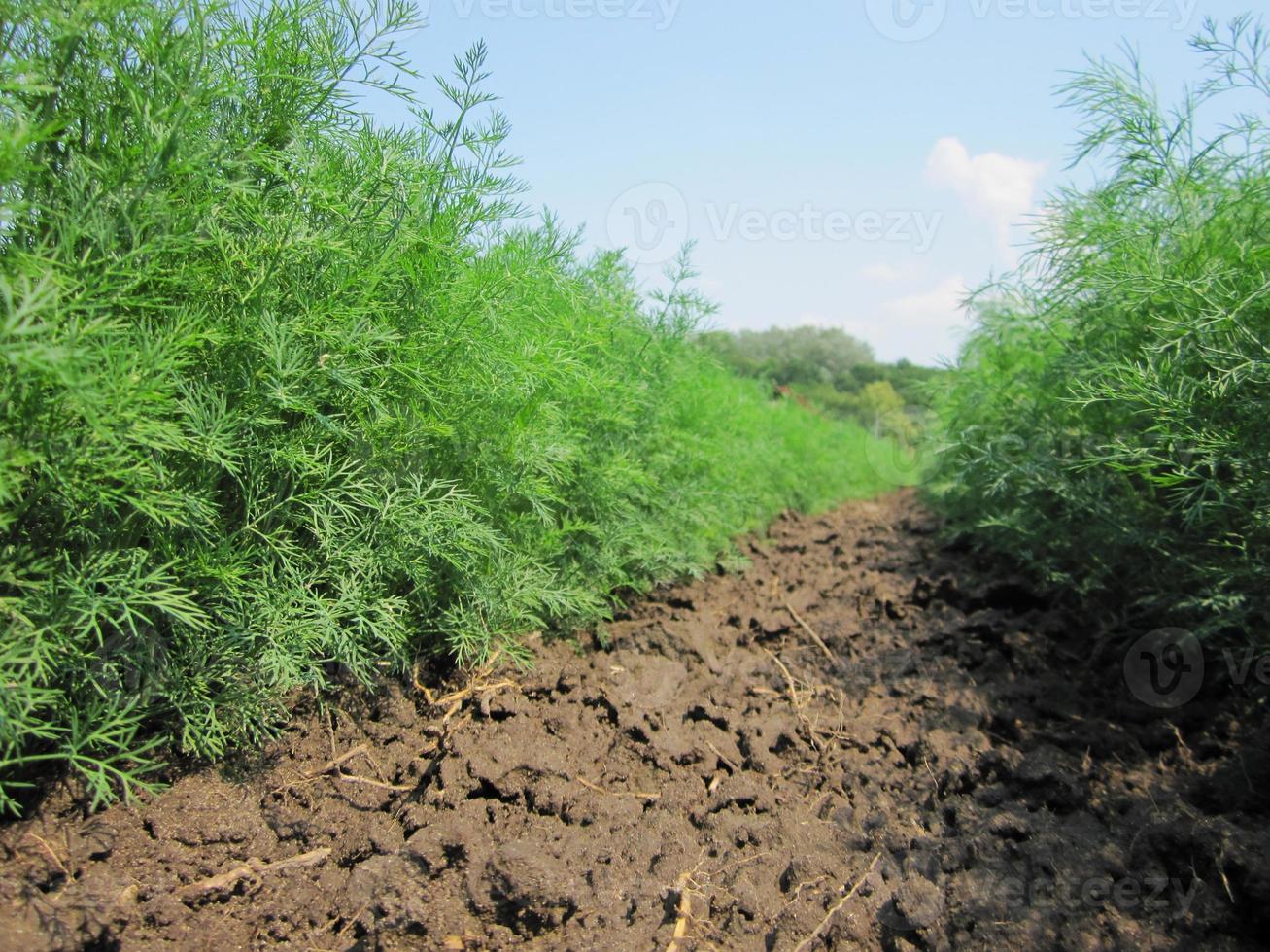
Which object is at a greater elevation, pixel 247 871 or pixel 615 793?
pixel 615 793

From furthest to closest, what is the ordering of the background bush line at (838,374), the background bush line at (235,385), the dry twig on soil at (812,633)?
the background bush line at (838,374) < the dry twig on soil at (812,633) < the background bush line at (235,385)

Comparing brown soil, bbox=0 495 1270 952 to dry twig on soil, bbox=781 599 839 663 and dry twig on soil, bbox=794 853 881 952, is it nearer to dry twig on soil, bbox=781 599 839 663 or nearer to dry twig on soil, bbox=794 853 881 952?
dry twig on soil, bbox=794 853 881 952

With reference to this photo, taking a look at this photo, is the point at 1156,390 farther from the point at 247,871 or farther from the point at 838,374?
the point at 838,374

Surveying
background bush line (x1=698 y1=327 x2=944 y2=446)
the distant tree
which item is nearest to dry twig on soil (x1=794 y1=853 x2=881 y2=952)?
background bush line (x1=698 y1=327 x2=944 y2=446)

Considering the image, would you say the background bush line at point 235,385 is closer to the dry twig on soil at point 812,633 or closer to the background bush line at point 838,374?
the dry twig on soil at point 812,633

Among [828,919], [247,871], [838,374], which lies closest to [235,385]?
[247,871]

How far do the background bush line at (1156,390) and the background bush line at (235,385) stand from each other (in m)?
2.25

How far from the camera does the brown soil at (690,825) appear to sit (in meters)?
2.16

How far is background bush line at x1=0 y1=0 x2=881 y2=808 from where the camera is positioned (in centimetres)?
192

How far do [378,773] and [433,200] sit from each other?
1.86 meters

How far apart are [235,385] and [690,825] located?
1907 millimetres

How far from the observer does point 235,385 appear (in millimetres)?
2307

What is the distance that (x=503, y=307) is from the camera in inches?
116

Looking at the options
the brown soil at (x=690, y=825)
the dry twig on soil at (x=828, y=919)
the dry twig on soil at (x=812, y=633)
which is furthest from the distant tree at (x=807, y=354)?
the dry twig on soil at (x=828, y=919)
